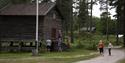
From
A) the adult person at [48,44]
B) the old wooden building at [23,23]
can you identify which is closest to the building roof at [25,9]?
the old wooden building at [23,23]

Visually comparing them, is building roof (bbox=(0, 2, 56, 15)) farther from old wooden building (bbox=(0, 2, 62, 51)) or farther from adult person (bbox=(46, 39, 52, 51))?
adult person (bbox=(46, 39, 52, 51))

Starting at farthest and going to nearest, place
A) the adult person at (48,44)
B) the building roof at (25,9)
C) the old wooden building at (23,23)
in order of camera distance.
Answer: the building roof at (25,9) < the old wooden building at (23,23) < the adult person at (48,44)

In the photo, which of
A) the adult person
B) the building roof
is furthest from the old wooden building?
the adult person

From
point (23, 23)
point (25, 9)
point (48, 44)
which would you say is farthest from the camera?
point (25, 9)

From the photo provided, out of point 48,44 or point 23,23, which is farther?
point 23,23

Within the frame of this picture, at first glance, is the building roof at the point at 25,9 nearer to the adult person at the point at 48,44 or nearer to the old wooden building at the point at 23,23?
the old wooden building at the point at 23,23

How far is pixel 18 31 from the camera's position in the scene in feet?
151


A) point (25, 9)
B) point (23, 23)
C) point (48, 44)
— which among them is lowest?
point (48, 44)

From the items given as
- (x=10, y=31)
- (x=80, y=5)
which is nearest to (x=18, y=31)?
(x=10, y=31)

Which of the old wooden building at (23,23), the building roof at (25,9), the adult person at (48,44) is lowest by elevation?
the adult person at (48,44)

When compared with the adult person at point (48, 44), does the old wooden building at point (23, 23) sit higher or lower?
higher

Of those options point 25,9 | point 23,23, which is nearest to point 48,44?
point 23,23

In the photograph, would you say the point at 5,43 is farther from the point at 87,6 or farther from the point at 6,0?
the point at 87,6

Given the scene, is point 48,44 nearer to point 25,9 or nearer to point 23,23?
point 23,23
